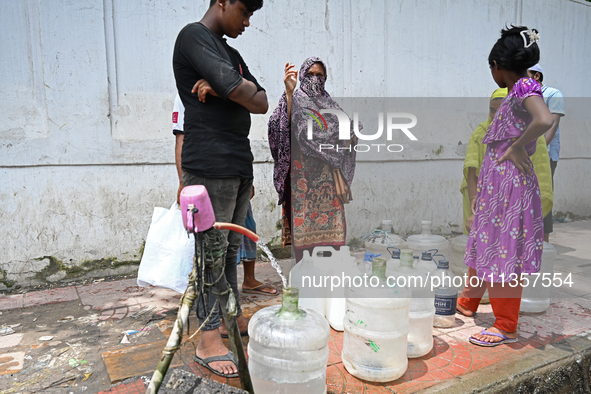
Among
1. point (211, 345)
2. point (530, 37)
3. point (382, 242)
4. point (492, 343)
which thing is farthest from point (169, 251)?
point (530, 37)

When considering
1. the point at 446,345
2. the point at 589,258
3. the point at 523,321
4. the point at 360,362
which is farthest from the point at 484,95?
the point at 360,362

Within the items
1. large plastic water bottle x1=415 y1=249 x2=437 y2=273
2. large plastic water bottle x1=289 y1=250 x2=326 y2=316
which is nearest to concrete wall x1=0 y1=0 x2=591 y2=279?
large plastic water bottle x1=289 y1=250 x2=326 y2=316

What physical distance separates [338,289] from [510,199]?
4.00ft

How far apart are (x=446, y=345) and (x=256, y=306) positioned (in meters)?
1.42

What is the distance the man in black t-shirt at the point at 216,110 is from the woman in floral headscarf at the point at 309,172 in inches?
38.1

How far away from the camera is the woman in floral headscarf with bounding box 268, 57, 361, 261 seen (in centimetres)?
323

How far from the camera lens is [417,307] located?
8.04 feet

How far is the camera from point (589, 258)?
191 inches

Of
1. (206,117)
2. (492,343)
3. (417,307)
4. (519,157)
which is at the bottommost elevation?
(492,343)

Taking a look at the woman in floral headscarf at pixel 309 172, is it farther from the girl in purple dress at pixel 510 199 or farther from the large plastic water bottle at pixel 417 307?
the girl in purple dress at pixel 510 199

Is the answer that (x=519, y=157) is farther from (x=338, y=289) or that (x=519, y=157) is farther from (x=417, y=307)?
(x=338, y=289)

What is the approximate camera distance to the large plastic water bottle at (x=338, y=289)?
2670 mm

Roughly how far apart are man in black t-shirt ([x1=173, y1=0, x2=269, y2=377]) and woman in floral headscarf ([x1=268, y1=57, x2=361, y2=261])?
3.18 ft

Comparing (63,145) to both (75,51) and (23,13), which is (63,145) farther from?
(23,13)
